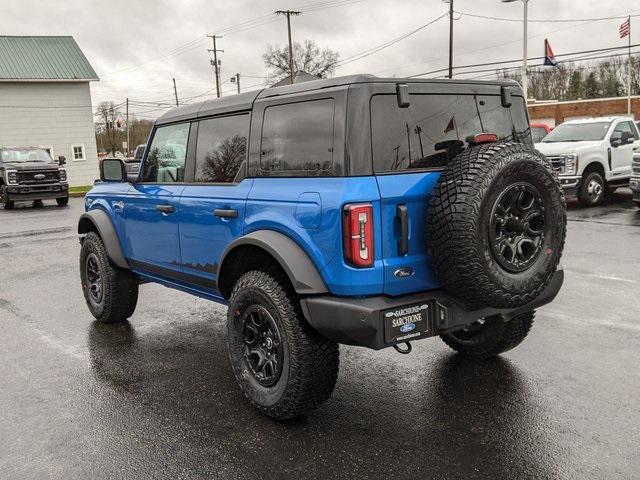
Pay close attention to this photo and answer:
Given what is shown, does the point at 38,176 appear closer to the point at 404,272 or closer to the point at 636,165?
the point at 636,165

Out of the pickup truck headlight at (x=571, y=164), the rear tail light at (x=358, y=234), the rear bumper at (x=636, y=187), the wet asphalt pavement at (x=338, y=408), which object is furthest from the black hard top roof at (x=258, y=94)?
the pickup truck headlight at (x=571, y=164)

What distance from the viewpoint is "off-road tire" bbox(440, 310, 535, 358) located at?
4.23 meters

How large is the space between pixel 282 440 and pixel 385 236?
1324 mm

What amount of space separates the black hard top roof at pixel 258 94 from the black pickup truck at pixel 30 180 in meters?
17.0

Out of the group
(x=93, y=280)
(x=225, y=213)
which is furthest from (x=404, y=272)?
(x=93, y=280)

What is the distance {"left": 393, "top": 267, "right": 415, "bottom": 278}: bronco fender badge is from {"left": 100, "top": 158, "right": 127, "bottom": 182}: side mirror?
313cm

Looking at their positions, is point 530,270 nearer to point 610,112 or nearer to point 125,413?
point 125,413

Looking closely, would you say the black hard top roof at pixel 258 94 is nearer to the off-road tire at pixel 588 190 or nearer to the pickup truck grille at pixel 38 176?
the off-road tire at pixel 588 190

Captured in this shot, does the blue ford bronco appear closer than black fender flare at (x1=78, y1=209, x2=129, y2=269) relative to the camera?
Yes

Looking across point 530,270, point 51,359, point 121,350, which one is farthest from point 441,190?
point 51,359

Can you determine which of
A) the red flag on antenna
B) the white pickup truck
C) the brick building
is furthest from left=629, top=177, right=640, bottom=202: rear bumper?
the brick building

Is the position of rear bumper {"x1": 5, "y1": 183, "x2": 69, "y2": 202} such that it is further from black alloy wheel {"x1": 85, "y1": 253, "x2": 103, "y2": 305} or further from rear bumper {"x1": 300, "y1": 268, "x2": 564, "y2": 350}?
rear bumper {"x1": 300, "y1": 268, "x2": 564, "y2": 350}

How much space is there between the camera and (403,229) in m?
3.15

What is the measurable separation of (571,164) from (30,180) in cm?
1688
